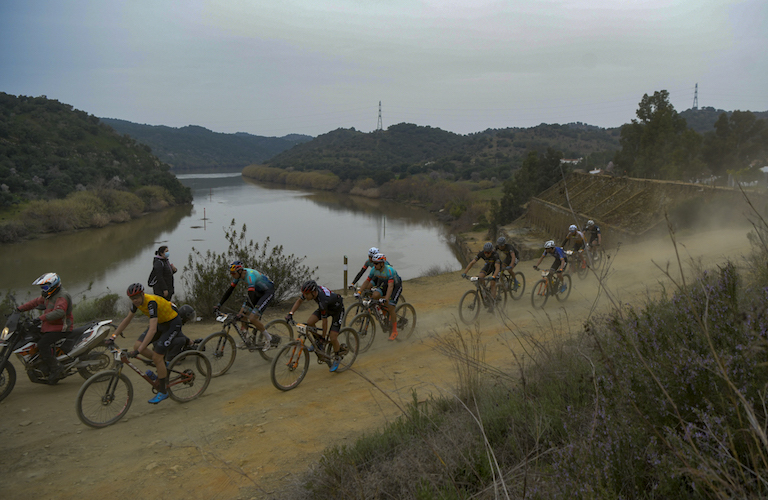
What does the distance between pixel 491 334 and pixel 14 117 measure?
81.9m

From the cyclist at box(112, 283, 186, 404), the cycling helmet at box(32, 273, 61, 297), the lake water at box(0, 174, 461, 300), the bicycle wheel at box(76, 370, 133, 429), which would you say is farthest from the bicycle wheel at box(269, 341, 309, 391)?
the lake water at box(0, 174, 461, 300)

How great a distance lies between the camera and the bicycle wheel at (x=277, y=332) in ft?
27.5

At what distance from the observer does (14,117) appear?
67.4m

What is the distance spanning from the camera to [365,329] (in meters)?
9.07

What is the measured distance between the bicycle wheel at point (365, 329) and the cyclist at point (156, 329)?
328cm

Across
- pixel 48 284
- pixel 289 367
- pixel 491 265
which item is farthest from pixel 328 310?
pixel 491 265

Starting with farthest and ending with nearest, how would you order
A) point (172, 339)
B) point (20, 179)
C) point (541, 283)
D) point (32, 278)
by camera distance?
point (20, 179) < point (32, 278) < point (541, 283) < point (172, 339)

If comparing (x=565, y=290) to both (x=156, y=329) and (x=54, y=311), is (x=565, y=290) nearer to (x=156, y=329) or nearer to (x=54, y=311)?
(x=156, y=329)

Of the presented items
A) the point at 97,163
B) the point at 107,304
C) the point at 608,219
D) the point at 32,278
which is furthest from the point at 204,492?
the point at 97,163

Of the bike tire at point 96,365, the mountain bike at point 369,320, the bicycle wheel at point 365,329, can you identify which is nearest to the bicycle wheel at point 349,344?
the mountain bike at point 369,320

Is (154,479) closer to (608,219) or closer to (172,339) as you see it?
(172,339)

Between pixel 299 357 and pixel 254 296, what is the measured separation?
1.43 meters

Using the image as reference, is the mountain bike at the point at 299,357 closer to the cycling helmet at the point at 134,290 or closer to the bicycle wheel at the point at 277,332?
the bicycle wheel at the point at 277,332

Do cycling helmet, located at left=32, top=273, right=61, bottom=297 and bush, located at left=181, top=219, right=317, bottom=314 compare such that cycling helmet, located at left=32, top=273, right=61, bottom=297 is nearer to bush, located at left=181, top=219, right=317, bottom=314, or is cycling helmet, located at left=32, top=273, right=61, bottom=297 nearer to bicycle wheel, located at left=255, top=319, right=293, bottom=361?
bicycle wheel, located at left=255, top=319, right=293, bottom=361
